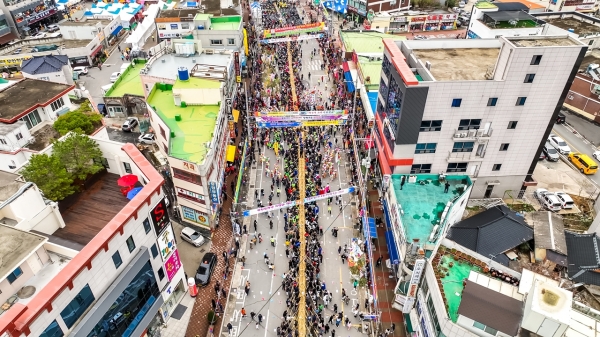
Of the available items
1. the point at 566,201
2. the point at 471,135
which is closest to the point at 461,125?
the point at 471,135

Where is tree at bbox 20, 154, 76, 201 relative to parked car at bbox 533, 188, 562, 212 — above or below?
above

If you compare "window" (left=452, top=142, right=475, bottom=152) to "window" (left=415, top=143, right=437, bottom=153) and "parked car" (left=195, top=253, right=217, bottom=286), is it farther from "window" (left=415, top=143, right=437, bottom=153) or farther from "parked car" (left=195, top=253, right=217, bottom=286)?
"parked car" (left=195, top=253, right=217, bottom=286)

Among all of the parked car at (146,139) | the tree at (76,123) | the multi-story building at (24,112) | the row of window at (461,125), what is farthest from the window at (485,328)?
the parked car at (146,139)

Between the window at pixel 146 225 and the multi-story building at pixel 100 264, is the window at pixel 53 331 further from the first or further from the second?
the window at pixel 146 225

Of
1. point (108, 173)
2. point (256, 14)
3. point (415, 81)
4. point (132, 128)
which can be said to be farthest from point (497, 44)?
point (256, 14)

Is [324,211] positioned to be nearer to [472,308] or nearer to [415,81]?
[415,81]

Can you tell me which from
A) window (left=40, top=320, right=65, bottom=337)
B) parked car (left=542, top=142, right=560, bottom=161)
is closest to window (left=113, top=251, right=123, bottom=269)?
window (left=40, top=320, right=65, bottom=337)
